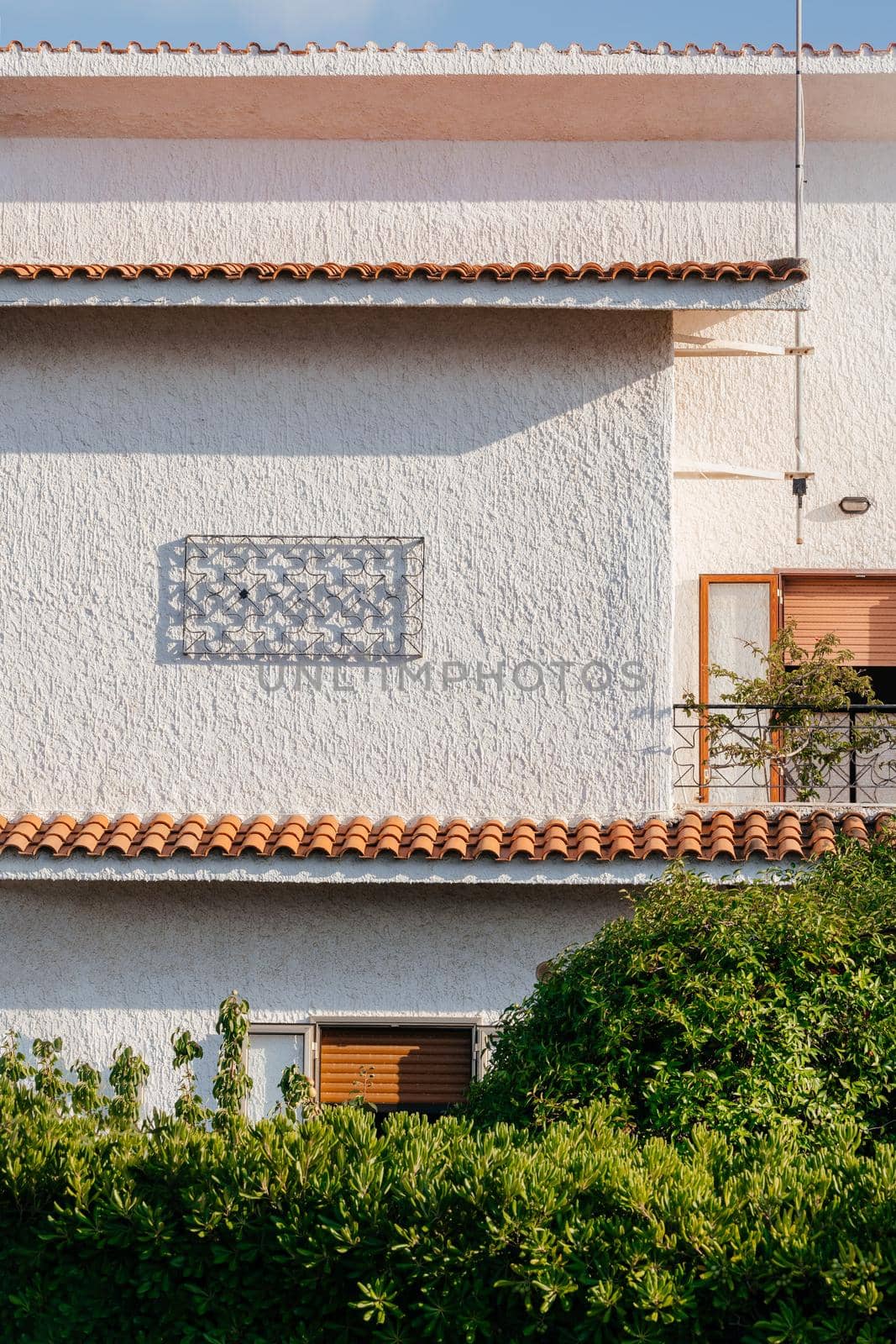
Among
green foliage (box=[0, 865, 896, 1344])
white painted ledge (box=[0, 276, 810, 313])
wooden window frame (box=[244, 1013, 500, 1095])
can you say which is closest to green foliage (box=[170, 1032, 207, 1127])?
wooden window frame (box=[244, 1013, 500, 1095])

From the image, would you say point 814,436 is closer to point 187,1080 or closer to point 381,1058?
point 381,1058

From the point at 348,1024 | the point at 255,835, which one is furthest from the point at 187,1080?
the point at 255,835

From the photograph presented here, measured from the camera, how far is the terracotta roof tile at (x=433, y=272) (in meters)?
10.4

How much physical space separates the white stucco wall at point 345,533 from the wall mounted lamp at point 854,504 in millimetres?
2559

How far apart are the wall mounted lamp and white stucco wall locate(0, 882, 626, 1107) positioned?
14.4ft

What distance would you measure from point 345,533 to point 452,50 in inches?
184

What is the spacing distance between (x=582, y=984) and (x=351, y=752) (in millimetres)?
4170

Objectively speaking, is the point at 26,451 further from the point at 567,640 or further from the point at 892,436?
the point at 892,436

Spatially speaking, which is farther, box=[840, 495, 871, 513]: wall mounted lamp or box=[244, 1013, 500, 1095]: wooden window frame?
box=[840, 495, 871, 513]: wall mounted lamp

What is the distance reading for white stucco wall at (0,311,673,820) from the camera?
35.5ft

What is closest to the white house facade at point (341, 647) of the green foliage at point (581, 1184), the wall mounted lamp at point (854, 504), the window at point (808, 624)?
the window at point (808, 624)

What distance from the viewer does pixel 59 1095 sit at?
31.8 ft

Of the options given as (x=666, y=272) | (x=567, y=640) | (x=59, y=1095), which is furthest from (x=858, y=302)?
(x=59, y=1095)

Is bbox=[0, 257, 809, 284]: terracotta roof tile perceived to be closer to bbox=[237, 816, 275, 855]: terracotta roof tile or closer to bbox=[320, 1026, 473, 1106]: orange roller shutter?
bbox=[237, 816, 275, 855]: terracotta roof tile
